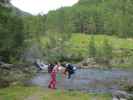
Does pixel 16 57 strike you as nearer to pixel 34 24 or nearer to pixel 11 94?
pixel 11 94

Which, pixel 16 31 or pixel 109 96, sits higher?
pixel 16 31

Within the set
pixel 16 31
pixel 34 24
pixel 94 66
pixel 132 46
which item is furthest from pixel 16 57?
pixel 132 46

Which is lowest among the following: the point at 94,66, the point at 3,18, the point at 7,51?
the point at 94,66

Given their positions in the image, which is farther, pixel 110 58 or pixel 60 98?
pixel 110 58

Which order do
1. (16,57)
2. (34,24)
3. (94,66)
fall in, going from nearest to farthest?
(16,57) < (94,66) < (34,24)

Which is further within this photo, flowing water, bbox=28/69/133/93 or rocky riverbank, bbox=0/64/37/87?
rocky riverbank, bbox=0/64/37/87

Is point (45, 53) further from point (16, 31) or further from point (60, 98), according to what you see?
point (60, 98)

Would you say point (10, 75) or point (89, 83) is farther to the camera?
point (10, 75)

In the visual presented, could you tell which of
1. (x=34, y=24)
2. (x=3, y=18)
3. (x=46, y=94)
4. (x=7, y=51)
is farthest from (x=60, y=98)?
→ (x=34, y=24)

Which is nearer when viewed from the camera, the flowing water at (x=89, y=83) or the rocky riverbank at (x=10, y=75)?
the flowing water at (x=89, y=83)

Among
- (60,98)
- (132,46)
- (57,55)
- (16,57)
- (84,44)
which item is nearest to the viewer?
(60,98)

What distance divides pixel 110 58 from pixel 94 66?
22775mm

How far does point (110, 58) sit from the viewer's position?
135 meters

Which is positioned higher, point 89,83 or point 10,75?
point 10,75
